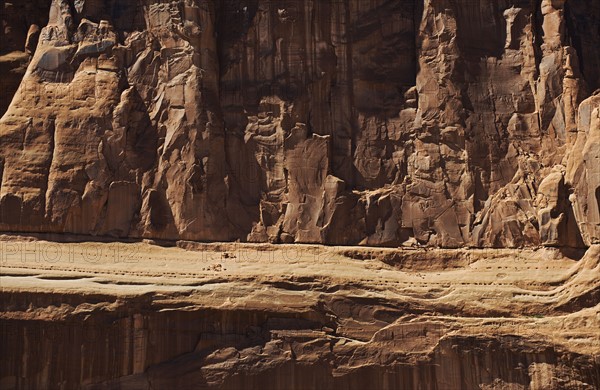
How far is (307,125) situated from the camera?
20828 mm

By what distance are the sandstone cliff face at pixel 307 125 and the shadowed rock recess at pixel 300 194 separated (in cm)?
5

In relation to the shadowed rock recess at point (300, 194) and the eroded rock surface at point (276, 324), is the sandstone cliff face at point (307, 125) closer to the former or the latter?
the shadowed rock recess at point (300, 194)

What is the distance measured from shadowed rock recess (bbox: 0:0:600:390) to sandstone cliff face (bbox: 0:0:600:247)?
0.16ft

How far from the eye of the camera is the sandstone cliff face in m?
19.7

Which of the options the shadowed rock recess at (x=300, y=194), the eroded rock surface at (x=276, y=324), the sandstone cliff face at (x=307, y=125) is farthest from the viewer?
the sandstone cliff face at (x=307, y=125)

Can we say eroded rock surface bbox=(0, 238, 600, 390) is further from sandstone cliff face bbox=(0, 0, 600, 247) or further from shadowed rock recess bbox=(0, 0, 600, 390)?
sandstone cliff face bbox=(0, 0, 600, 247)

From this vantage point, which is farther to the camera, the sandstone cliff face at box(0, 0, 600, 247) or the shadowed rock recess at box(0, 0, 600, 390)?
the sandstone cliff face at box(0, 0, 600, 247)

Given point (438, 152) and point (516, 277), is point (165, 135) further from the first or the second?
point (516, 277)

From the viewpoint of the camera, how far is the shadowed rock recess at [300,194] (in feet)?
59.8

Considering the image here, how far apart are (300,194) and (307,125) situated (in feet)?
5.35

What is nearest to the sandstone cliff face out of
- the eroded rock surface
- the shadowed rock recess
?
the shadowed rock recess

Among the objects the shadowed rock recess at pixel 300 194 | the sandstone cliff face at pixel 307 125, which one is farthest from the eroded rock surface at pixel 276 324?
the sandstone cliff face at pixel 307 125

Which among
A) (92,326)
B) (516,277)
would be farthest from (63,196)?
(516,277)

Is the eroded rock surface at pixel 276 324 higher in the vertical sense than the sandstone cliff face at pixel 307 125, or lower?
lower
